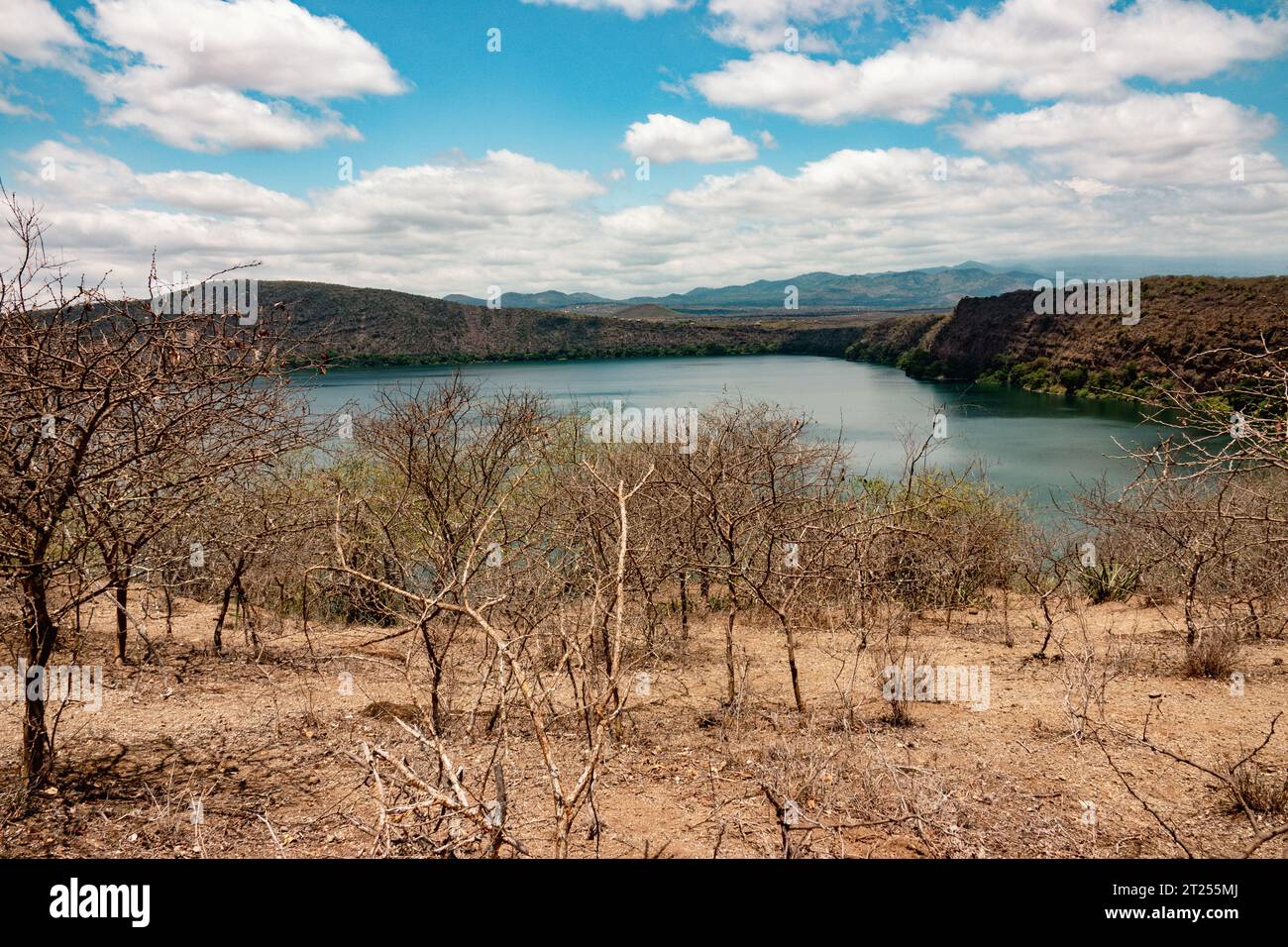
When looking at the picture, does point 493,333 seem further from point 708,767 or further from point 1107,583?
point 708,767

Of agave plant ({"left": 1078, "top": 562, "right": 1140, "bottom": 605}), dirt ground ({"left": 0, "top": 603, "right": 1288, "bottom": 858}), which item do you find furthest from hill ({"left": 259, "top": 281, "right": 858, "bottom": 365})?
dirt ground ({"left": 0, "top": 603, "right": 1288, "bottom": 858})

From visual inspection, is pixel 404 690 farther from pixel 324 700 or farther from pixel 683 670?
pixel 683 670

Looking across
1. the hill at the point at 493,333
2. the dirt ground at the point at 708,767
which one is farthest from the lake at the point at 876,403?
the dirt ground at the point at 708,767

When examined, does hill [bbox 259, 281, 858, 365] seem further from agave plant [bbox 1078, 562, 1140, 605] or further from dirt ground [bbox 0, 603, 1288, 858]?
dirt ground [bbox 0, 603, 1288, 858]

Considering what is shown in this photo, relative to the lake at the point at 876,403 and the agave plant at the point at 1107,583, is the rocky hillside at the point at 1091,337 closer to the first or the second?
the lake at the point at 876,403

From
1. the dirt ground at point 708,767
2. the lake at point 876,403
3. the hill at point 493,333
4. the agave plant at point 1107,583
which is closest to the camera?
the dirt ground at point 708,767
